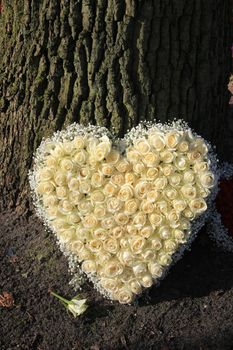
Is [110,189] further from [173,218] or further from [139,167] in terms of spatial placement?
[173,218]

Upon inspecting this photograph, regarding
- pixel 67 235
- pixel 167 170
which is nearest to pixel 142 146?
pixel 167 170

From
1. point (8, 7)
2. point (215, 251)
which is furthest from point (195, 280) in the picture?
point (8, 7)

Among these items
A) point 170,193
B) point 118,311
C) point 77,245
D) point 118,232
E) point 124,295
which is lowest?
point 118,311

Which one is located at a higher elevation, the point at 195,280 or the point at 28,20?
the point at 28,20

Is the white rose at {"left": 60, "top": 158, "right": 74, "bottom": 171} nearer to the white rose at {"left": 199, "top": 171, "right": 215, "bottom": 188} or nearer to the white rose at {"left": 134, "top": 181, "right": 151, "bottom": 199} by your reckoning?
the white rose at {"left": 134, "top": 181, "right": 151, "bottom": 199}

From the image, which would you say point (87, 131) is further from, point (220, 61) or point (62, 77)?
point (220, 61)

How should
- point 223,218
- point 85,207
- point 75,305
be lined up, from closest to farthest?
point 85,207 → point 75,305 → point 223,218
